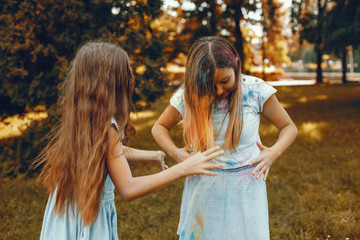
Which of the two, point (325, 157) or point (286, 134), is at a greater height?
point (286, 134)

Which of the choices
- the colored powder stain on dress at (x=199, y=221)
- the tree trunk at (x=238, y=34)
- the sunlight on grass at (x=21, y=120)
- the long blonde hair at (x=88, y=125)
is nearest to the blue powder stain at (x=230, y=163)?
the colored powder stain on dress at (x=199, y=221)

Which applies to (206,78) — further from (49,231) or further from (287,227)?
(287,227)

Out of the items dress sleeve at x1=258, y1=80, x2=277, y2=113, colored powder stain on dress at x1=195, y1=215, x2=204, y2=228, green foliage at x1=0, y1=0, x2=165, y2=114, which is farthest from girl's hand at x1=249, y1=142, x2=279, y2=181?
green foliage at x1=0, y1=0, x2=165, y2=114

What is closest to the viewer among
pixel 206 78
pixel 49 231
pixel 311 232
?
pixel 49 231

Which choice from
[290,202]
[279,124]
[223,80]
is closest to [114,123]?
[223,80]

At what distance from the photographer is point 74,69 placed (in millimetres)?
1696

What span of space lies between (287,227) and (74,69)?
3088mm

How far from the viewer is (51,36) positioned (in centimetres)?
561

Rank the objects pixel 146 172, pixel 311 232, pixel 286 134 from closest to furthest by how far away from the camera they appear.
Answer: pixel 286 134 → pixel 311 232 → pixel 146 172

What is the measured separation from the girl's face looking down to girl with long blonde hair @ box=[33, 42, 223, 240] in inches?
19.4

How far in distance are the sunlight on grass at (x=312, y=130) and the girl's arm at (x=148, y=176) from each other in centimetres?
687

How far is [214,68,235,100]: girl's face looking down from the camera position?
1.98m

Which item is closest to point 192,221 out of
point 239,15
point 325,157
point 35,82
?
point 35,82

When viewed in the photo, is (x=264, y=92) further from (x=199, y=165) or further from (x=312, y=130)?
(x=312, y=130)
